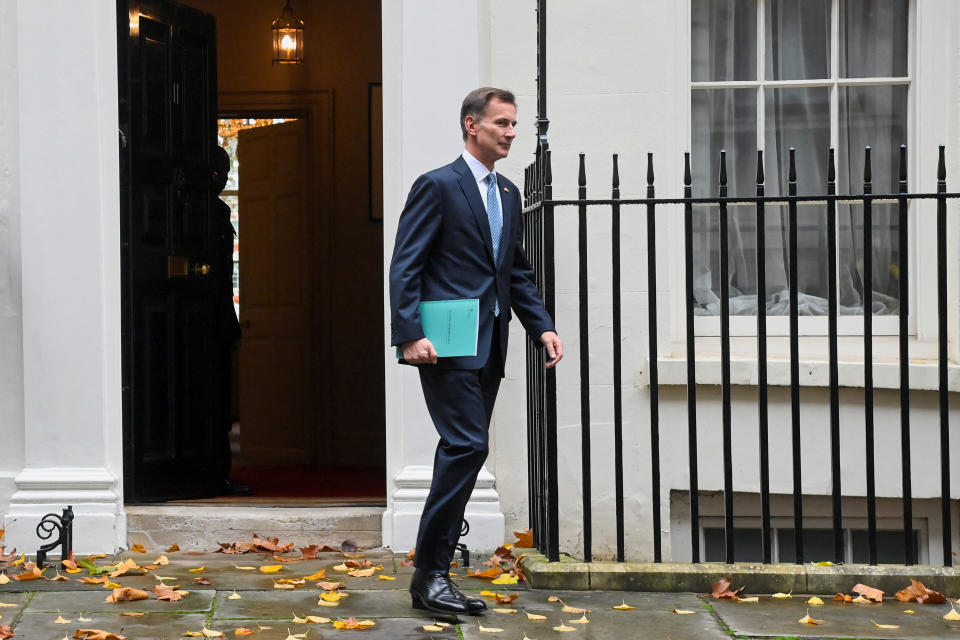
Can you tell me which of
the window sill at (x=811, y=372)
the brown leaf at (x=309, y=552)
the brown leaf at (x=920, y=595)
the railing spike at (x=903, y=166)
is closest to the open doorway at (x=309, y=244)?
the brown leaf at (x=309, y=552)

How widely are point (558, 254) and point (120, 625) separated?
2.71 m

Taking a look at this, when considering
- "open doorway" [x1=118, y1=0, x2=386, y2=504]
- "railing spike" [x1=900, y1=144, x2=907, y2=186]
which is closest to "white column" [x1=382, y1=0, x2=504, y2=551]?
"railing spike" [x1=900, y1=144, x2=907, y2=186]

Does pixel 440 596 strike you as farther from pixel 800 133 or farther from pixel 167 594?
pixel 800 133

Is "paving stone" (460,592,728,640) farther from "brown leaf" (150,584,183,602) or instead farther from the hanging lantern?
the hanging lantern

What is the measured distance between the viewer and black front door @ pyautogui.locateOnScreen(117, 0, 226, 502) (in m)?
5.85

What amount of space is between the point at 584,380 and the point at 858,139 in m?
2.26

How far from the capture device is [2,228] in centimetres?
571

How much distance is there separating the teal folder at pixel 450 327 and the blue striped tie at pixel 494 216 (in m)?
0.21

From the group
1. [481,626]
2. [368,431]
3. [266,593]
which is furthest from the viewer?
[368,431]

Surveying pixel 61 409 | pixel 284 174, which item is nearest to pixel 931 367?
pixel 61 409

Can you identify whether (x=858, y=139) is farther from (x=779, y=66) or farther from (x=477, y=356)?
(x=477, y=356)

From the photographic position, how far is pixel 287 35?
8.77 m

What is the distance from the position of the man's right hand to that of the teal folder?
75 mm

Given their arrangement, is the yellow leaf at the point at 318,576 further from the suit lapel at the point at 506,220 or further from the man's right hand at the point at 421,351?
the suit lapel at the point at 506,220
